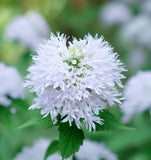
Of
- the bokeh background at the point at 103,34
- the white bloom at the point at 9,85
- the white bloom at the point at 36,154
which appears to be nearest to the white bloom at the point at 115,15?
the bokeh background at the point at 103,34

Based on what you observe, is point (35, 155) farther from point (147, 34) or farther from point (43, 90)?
point (147, 34)

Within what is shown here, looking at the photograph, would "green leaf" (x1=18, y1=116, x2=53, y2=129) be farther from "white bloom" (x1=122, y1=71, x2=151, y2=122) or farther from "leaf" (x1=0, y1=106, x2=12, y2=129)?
"white bloom" (x1=122, y1=71, x2=151, y2=122)

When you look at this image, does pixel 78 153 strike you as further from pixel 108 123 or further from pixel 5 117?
pixel 108 123

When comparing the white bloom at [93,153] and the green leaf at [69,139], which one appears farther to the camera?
the white bloom at [93,153]

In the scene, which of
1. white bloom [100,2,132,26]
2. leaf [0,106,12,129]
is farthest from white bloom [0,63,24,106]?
white bloom [100,2,132,26]

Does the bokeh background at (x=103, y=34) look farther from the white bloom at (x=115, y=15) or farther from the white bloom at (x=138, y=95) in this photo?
→ the white bloom at (x=138, y=95)

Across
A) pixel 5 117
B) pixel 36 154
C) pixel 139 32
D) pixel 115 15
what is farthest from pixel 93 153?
pixel 115 15
